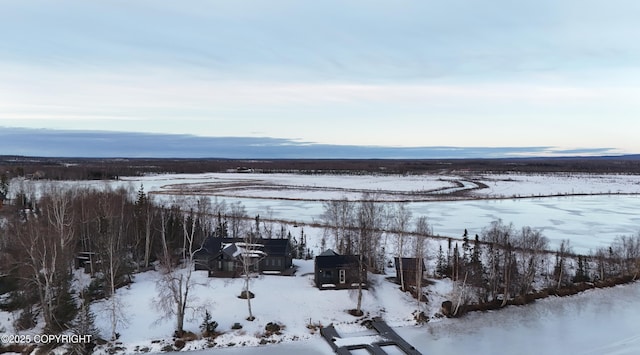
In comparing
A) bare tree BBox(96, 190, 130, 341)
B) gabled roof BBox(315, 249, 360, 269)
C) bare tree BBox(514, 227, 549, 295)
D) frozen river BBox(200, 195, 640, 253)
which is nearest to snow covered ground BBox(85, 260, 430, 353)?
bare tree BBox(96, 190, 130, 341)

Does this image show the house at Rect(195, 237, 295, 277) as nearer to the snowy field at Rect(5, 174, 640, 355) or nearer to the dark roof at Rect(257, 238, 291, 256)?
the dark roof at Rect(257, 238, 291, 256)

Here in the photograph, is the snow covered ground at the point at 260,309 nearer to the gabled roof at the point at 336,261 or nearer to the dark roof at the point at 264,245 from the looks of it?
the gabled roof at the point at 336,261

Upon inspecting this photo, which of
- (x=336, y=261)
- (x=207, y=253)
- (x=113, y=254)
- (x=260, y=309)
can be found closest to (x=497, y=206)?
(x=336, y=261)

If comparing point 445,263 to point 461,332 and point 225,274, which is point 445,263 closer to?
point 461,332

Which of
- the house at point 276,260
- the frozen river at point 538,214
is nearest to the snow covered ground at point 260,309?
the house at point 276,260

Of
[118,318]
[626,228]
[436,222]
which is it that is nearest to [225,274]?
[118,318]

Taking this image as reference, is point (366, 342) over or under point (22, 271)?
under

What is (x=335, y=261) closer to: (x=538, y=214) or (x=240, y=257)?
(x=240, y=257)
